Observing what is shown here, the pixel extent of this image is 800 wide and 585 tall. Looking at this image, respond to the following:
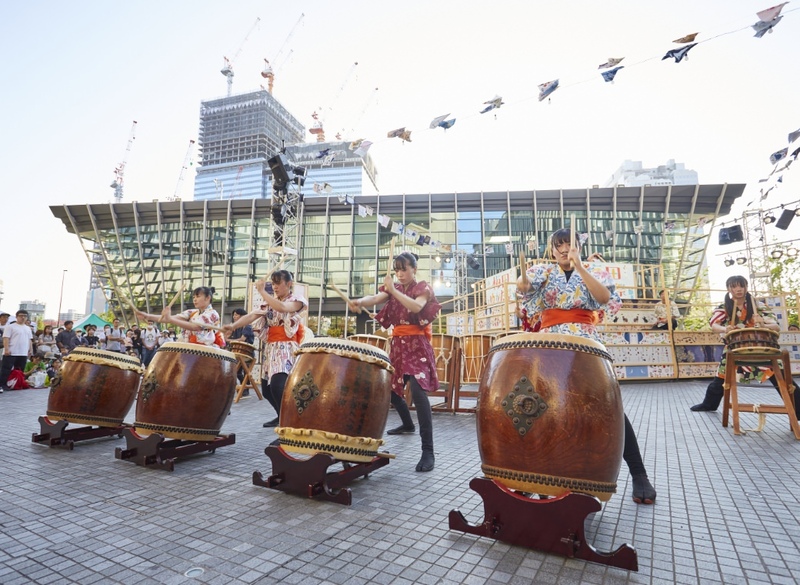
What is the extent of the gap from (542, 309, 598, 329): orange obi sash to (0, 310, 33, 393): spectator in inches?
413

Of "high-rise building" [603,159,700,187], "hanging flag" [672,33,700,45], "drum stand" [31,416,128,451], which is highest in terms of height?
"high-rise building" [603,159,700,187]

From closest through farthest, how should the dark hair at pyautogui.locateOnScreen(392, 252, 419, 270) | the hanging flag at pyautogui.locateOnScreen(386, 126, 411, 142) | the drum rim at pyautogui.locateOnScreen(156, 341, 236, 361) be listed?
the drum rim at pyautogui.locateOnScreen(156, 341, 236, 361)
the dark hair at pyautogui.locateOnScreen(392, 252, 419, 270)
the hanging flag at pyautogui.locateOnScreen(386, 126, 411, 142)

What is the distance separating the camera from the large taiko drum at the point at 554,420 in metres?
1.87

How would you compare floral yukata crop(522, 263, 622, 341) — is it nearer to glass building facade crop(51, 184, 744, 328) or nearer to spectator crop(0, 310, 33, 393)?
spectator crop(0, 310, 33, 393)

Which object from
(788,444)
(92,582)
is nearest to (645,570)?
(92,582)

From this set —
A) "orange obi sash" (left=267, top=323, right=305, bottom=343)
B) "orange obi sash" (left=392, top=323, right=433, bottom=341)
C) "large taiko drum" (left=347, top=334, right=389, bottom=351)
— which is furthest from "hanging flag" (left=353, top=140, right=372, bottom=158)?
"orange obi sash" (left=392, top=323, right=433, bottom=341)

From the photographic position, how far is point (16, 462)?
3.37m

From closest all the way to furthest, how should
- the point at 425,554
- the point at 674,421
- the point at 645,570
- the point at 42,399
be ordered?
the point at 645,570 → the point at 425,554 → the point at 674,421 → the point at 42,399

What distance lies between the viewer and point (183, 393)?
3449 mm

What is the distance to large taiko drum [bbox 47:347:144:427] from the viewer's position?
13.0 feet

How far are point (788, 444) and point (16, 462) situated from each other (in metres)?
6.41

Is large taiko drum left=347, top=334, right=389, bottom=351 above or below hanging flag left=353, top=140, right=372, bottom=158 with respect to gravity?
below

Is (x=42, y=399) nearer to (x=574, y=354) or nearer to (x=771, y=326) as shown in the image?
(x=574, y=354)

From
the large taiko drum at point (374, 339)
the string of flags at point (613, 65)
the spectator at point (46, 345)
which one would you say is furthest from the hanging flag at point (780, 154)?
the spectator at point (46, 345)
